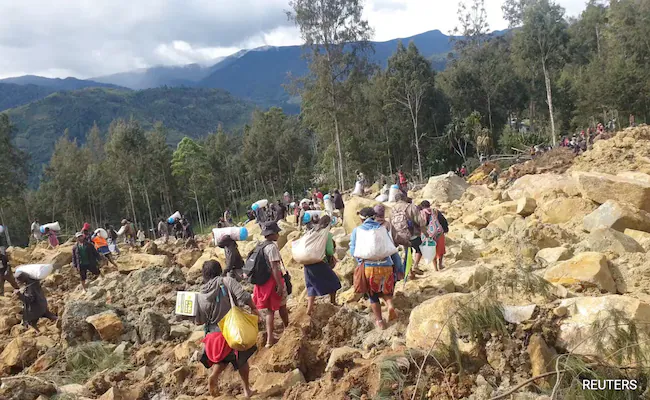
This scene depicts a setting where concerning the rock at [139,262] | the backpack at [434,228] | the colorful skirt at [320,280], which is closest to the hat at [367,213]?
the colorful skirt at [320,280]

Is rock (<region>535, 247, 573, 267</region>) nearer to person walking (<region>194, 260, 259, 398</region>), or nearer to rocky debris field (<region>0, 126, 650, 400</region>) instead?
rocky debris field (<region>0, 126, 650, 400</region>)

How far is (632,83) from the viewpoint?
1085 inches

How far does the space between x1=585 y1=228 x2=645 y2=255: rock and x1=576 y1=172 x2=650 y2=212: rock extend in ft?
8.42

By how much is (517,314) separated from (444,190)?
12.1m

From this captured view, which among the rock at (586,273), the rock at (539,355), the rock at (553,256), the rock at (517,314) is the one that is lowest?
the rock at (553,256)

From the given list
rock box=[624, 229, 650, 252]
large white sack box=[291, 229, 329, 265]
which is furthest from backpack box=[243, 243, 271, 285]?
rock box=[624, 229, 650, 252]

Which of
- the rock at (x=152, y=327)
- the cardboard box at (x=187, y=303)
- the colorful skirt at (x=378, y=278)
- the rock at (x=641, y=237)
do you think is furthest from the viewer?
the rock at (x=641, y=237)

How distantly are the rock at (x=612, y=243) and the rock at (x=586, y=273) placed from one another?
1.50 meters

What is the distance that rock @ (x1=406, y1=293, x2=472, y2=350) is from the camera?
3666 mm

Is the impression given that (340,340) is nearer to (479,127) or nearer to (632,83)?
(479,127)

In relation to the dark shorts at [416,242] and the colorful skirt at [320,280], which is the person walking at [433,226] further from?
the colorful skirt at [320,280]

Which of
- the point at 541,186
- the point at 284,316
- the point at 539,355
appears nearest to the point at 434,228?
the point at 284,316

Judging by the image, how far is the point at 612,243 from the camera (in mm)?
6621

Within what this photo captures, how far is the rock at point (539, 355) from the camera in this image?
3.25 meters
